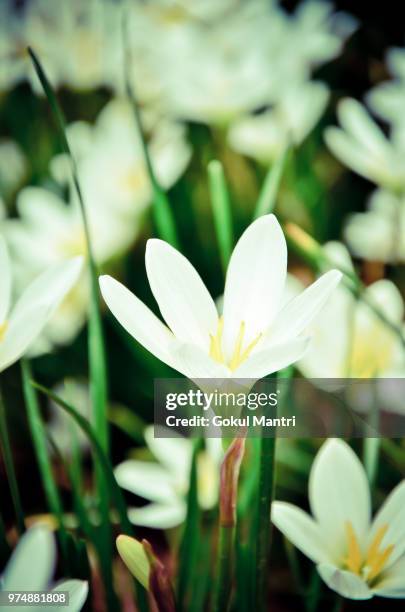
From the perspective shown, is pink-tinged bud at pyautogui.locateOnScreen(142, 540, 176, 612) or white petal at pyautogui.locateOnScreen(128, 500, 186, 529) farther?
white petal at pyautogui.locateOnScreen(128, 500, 186, 529)

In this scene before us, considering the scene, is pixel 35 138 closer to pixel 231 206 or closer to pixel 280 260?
pixel 231 206

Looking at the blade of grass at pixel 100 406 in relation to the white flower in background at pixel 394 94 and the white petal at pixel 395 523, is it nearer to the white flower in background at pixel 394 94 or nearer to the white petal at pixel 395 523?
the white petal at pixel 395 523

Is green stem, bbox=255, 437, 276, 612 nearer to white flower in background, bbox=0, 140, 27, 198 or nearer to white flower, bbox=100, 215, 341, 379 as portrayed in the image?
white flower, bbox=100, 215, 341, 379

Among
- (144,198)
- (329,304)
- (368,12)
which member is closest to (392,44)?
(368,12)

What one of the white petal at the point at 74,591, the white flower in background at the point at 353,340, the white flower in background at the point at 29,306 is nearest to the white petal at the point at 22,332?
the white flower in background at the point at 29,306

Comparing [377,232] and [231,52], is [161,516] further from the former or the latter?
[231,52]

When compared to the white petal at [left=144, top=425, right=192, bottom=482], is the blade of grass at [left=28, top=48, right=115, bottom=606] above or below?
above

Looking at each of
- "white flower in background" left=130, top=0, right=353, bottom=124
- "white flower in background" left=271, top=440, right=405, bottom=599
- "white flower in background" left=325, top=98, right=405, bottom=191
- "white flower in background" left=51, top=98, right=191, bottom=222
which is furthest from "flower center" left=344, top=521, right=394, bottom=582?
"white flower in background" left=130, top=0, right=353, bottom=124
